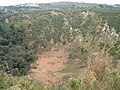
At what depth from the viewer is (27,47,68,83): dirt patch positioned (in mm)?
48406

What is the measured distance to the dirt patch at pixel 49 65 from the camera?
159ft

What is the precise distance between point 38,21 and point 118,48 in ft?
88.1

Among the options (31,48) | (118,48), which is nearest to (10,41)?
(31,48)

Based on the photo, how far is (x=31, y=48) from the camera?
62062 mm

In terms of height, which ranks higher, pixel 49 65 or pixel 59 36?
pixel 59 36

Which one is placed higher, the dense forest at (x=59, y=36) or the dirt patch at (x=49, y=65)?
the dense forest at (x=59, y=36)

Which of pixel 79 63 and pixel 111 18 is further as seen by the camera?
pixel 111 18

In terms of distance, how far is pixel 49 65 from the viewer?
55500mm

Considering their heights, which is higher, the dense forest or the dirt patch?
the dense forest

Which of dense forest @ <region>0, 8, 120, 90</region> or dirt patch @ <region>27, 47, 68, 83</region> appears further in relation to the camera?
dense forest @ <region>0, 8, 120, 90</region>

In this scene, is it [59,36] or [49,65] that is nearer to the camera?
[49,65]

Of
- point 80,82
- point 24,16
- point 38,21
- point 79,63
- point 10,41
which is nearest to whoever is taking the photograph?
point 80,82

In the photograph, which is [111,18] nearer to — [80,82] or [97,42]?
[97,42]

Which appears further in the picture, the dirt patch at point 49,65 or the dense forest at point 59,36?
the dense forest at point 59,36
